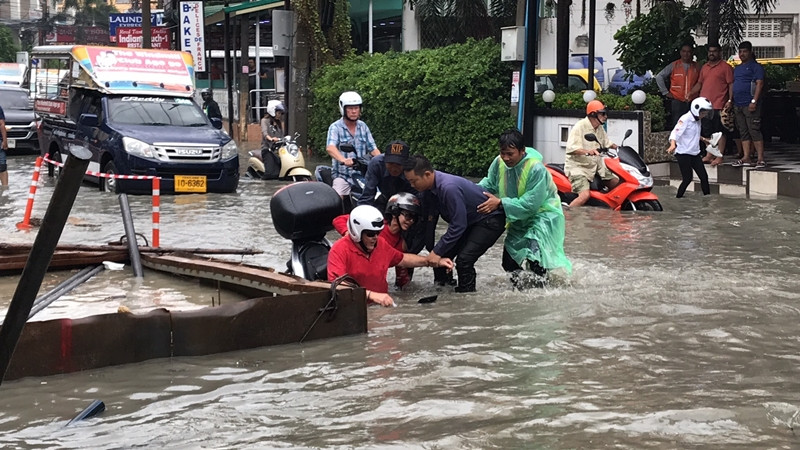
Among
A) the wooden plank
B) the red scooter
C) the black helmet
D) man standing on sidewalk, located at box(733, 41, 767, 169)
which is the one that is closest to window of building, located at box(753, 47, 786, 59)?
man standing on sidewalk, located at box(733, 41, 767, 169)

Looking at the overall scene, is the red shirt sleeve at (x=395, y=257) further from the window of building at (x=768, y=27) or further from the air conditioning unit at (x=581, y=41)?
the air conditioning unit at (x=581, y=41)

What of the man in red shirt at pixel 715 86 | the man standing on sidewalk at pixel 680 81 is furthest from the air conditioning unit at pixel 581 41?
the man in red shirt at pixel 715 86

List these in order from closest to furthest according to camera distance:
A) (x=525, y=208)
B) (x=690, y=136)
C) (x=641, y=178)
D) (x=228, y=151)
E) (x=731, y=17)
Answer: (x=525, y=208), (x=641, y=178), (x=690, y=136), (x=228, y=151), (x=731, y=17)

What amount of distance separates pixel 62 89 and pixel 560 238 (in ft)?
46.8

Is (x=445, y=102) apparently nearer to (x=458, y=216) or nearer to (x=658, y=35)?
(x=658, y=35)

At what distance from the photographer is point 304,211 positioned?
29.5 ft

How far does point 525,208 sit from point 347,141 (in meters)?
3.48

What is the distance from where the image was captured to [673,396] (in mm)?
6195

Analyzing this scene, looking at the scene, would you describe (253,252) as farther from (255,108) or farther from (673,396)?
(255,108)

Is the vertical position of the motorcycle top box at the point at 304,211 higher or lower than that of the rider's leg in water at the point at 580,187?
higher

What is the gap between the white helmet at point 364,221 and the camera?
327 inches

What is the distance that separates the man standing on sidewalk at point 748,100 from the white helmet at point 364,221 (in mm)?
10545

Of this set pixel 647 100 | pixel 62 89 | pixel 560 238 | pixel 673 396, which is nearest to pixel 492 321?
pixel 560 238

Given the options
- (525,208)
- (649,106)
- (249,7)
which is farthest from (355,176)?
(249,7)
